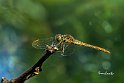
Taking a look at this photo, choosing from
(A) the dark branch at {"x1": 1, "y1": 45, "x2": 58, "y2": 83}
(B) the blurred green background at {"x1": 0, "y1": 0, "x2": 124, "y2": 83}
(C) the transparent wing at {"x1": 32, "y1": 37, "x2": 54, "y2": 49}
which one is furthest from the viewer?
(B) the blurred green background at {"x1": 0, "y1": 0, "x2": 124, "y2": 83}

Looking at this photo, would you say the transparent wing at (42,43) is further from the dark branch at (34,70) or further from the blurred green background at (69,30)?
the blurred green background at (69,30)

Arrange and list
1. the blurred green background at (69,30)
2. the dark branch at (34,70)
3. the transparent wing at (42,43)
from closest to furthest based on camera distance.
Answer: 1. the dark branch at (34,70)
2. the transparent wing at (42,43)
3. the blurred green background at (69,30)

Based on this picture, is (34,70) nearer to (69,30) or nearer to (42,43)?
(42,43)

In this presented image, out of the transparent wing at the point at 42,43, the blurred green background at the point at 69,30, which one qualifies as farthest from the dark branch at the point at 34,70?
the blurred green background at the point at 69,30

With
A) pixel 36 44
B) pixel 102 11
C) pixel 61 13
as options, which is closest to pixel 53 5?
pixel 61 13

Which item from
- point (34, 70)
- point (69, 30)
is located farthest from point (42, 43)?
point (69, 30)

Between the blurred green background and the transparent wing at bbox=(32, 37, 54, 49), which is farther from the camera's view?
the blurred green background

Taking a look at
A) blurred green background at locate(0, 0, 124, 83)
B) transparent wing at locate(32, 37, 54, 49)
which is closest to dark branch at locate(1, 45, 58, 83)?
transparent wing at locate(32, 37, 54, 49)

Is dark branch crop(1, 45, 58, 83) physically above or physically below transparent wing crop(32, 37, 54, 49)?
below

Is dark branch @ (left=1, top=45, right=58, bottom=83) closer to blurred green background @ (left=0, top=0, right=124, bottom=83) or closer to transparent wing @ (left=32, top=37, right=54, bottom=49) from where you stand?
transparent wing @ (left=32, top=37, right=54, bottom=49)
